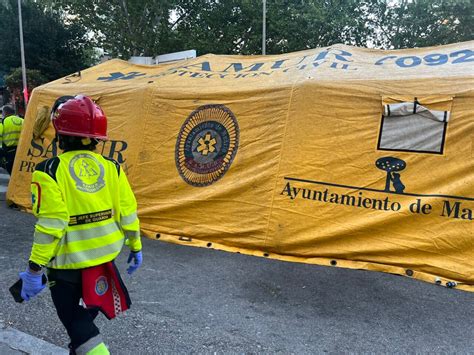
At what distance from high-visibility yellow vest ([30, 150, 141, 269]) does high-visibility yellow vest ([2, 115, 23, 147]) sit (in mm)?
6094

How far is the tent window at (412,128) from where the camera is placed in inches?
182

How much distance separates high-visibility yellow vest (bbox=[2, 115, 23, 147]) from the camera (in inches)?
301

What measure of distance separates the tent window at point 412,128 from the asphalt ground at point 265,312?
1409 mm

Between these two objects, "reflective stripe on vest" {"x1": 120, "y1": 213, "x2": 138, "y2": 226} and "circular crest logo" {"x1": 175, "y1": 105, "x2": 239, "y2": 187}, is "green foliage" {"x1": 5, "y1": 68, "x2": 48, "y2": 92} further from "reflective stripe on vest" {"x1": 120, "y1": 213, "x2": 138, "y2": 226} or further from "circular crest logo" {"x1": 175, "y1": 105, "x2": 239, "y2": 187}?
"reflective stripe on vest" {"x1": 120, "y1": 213, "x2": 138, "y2": 226}

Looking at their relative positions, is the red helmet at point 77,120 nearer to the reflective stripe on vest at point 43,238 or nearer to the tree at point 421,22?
the reflective stripe on vest at point 43,238

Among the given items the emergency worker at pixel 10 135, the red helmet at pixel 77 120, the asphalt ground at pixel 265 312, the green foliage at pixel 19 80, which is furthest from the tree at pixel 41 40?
the red helmet at pixel 77 120

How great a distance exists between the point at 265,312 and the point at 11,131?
606 centimetres

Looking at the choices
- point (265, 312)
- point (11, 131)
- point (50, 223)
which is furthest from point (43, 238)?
point (11, 131)

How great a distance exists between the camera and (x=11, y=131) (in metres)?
7.68

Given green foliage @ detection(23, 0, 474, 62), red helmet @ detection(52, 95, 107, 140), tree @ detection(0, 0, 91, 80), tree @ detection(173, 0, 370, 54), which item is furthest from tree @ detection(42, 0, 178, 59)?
red helmet @ detection(52, 95, 107, 140)

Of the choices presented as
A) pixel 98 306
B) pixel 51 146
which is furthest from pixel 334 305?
pixel 51 146

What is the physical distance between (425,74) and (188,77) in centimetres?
320

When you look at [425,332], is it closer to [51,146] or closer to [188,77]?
[188,77]

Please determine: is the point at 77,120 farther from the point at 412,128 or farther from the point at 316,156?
the point at 412,128
